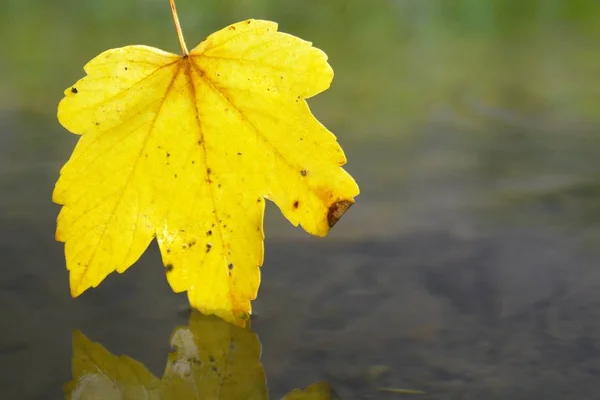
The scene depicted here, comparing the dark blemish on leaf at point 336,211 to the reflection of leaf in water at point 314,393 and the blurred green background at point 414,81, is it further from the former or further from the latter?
the blurred green background at point 414,81

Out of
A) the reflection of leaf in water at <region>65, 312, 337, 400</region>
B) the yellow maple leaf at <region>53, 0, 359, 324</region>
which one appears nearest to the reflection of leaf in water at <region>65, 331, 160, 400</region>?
the reflection of leaf in water at <region>65, 312, 337, 400</region>

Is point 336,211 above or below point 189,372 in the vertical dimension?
above

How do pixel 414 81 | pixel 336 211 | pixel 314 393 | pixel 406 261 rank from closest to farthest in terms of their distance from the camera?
pixel 314 393 → pixel 336 211 → pixel 406 261 → pixel 414 81

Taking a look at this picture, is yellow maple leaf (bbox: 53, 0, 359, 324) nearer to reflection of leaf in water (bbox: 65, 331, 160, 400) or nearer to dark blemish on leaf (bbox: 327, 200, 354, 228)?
dark blemish on leaf (bbox: 327, 200, 354, 228)

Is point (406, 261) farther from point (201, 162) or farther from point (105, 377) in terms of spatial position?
point (105, 377)

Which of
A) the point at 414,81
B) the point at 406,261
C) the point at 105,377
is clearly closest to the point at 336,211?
Answer: the point at 406,261

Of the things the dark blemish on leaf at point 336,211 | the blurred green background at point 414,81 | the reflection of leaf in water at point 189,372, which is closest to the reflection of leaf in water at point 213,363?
the reflection of leaf in water at point 189,372
